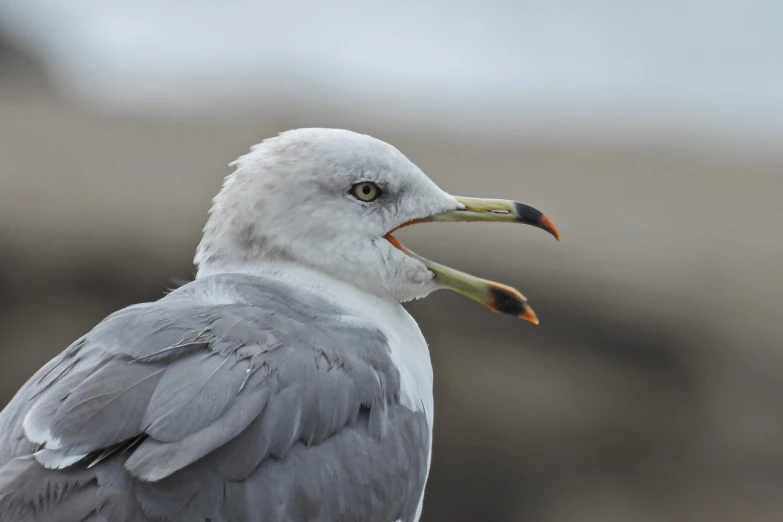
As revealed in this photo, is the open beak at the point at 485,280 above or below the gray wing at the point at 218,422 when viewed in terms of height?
above

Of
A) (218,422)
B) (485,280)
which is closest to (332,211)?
(485,280)

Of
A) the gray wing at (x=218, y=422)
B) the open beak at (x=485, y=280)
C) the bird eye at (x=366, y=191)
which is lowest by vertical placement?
the gray wing at (x=218, y=422)

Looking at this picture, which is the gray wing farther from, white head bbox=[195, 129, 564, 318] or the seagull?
white head bbox=[195, 129, 564, 318]

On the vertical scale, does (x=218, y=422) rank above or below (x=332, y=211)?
below

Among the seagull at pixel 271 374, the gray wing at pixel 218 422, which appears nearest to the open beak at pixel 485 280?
the seagull at pixel 271 374

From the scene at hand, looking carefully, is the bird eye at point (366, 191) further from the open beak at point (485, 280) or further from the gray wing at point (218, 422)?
the gray wing at point (218, 422)

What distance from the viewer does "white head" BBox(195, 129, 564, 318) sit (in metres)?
1.63

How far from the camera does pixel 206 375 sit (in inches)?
51.8

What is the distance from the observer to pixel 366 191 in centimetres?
166

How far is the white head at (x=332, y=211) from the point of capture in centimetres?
163

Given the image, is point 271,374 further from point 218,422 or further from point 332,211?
point 332,211

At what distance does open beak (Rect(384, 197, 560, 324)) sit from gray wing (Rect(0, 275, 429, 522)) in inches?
6.8

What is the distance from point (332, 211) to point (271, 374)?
0.38m

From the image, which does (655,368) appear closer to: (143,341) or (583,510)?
(583,510)
